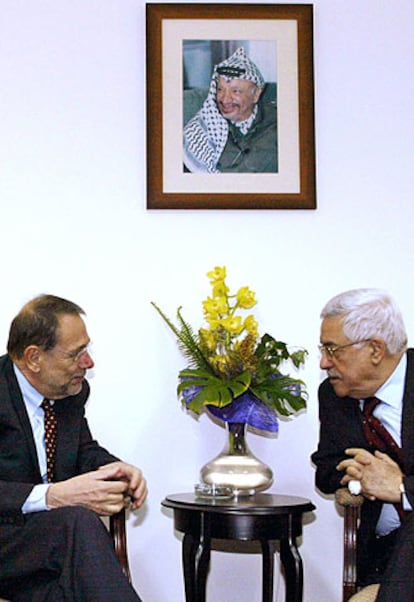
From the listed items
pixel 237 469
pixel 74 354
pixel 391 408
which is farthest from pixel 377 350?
pixel 74 354

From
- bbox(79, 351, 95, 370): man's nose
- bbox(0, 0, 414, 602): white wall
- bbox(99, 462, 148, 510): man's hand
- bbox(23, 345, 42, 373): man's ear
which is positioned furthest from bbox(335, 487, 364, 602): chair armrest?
bbox(23, 345, 42, 373): man's ear

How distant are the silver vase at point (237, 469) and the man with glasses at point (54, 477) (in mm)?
414

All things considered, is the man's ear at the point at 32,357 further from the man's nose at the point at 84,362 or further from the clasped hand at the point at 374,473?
the clasped hand at the point at 374,473

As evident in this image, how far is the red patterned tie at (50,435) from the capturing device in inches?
143

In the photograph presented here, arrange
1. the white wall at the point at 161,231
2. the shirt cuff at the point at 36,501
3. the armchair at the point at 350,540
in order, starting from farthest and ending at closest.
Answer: the white wall at the point at 161,231, the armchair at the point at 350,540, the shirt cuff at the point at 36,501

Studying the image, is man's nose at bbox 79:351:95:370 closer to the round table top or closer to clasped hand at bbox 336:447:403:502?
the round table top

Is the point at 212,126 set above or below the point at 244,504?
above

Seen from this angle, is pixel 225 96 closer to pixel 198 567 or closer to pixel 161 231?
pixel 161 231

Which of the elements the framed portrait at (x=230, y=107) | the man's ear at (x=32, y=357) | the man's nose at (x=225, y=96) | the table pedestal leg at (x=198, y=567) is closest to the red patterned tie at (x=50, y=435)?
the man's ear at (x=32, y=357)

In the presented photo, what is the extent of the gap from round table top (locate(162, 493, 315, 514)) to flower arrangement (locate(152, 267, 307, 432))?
0.28 meters

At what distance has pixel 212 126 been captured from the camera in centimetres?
443

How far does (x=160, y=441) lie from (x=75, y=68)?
5.35 feet

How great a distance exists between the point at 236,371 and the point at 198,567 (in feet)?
2.43

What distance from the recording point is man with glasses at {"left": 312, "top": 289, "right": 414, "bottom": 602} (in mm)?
3561
